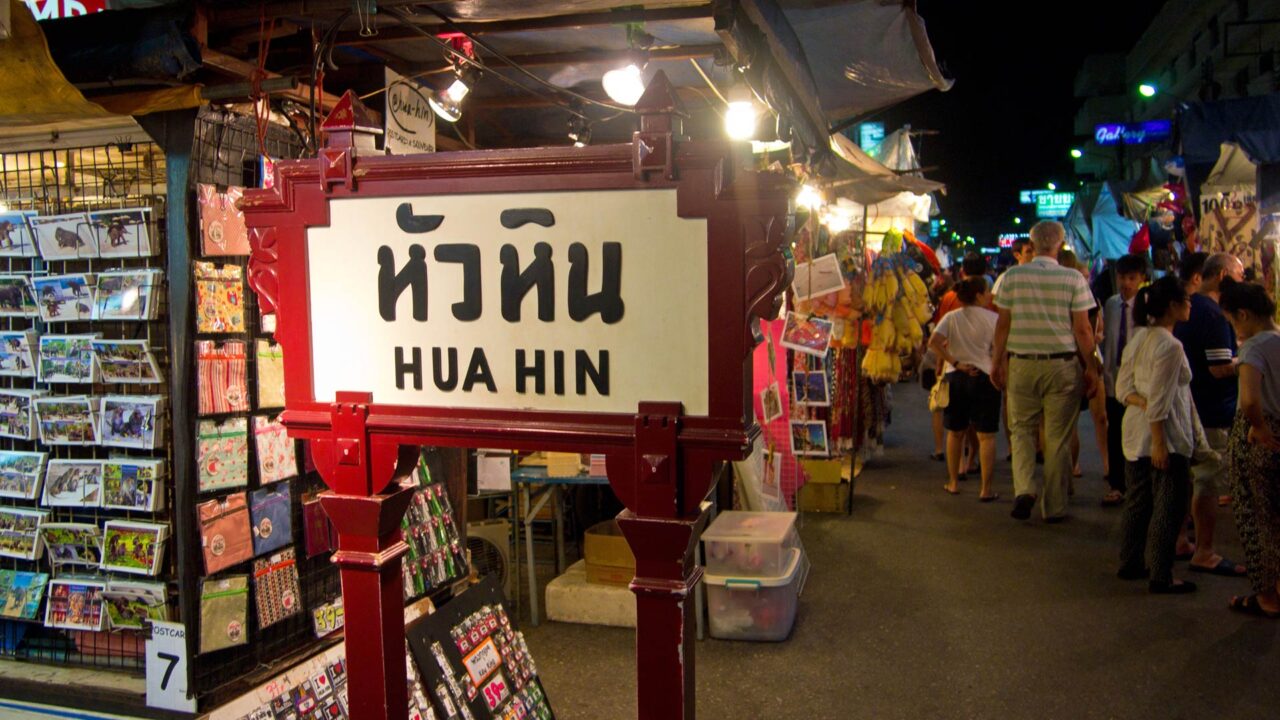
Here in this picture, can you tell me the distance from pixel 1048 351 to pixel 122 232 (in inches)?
275

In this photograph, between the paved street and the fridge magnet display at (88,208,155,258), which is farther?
the paved street

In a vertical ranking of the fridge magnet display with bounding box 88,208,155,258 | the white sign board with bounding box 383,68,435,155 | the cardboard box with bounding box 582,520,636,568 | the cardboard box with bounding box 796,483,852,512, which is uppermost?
the white sign board with bounding box 383,68,435,155

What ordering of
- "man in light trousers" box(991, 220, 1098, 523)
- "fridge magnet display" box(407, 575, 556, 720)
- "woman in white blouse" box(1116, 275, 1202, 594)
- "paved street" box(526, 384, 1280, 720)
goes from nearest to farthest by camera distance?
"fridge magnet display" box(407, 575, 556, 720) < "paved street" box(526, 384, 1280, 720) < "woman in white blouse" box(1116, 275, 1202, 594) < "man in light trousers" box(991, 220, 1098, 523)

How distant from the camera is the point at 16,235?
160 inches

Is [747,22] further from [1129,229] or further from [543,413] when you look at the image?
[1129,229]

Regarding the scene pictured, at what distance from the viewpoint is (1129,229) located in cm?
1659

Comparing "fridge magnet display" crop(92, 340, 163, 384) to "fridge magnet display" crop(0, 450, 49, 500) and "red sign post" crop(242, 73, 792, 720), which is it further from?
"red sign post" crop(242, 73, 792, 720)

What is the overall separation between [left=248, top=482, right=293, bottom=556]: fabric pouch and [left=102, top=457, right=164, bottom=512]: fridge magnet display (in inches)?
14.9

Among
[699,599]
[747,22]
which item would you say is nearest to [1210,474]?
[699,599]

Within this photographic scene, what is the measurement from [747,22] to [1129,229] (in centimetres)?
1592

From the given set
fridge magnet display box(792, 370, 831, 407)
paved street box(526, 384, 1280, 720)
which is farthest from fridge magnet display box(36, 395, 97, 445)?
fridge magnet display box(792, 370, 831, 407)

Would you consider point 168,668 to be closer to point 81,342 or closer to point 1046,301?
point 81,342

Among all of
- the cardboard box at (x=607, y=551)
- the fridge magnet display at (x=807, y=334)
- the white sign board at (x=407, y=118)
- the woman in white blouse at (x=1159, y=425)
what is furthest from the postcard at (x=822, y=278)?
the white sign board at (x=407, y=118)

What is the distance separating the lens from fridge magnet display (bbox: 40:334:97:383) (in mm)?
3855
